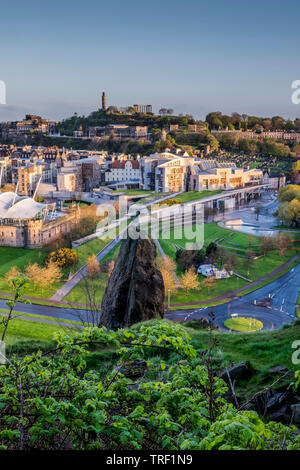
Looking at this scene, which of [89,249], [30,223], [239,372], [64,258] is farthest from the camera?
[30,223]

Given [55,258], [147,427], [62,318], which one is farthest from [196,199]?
[147,427]

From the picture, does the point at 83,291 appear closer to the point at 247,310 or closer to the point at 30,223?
the point at 247,310

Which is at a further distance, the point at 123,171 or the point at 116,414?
the point at 123,171

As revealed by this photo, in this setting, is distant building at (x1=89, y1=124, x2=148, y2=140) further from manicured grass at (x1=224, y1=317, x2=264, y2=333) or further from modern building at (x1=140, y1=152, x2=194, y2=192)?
manicured grass at (x1=224, y1=317, x2=264, y2=333)

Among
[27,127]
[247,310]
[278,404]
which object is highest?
[27,127]

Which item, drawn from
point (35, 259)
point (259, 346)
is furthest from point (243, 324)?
point (35, 259)

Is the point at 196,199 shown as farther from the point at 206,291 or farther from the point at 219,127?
the point at 219,127

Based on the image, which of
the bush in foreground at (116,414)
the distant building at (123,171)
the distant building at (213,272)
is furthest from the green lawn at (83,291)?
the distant building at (123,171)

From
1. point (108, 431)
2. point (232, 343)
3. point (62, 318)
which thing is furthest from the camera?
point (62, 318)
